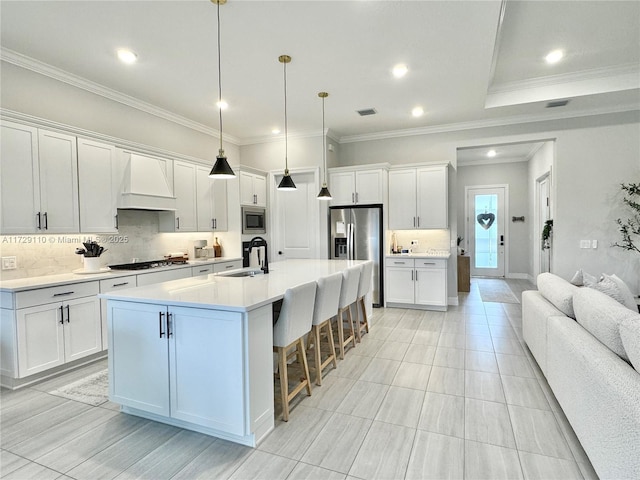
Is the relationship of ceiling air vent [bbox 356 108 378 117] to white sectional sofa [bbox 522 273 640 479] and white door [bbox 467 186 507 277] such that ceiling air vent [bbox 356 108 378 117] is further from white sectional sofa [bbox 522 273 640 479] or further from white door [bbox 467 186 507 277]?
white door [bbox 467 186 507 277]

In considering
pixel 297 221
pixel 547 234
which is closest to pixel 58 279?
pixel 297 221

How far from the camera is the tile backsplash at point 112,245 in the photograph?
11.0 feet

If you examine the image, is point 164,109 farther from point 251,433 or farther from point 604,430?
point 604,430

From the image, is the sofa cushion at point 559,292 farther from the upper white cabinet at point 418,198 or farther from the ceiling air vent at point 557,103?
the ceiling air vent at point 557,103

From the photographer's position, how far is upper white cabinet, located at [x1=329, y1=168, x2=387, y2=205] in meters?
5.63

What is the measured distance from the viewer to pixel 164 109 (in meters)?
4.80

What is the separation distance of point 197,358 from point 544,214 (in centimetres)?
709

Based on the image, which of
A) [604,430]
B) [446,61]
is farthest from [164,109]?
[604,430]

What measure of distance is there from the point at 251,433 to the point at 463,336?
297 centimetres

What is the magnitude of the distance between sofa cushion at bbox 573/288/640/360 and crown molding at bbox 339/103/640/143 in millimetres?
3674

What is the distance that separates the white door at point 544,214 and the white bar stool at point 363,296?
3992 millimetres

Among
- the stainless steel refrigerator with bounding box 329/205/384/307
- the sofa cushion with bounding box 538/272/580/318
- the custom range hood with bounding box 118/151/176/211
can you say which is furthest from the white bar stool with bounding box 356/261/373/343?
the custom range hood with bounding box 118/151/176/211

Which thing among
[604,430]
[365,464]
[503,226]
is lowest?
[365,464]

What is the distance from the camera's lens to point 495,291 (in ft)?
22.7
